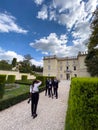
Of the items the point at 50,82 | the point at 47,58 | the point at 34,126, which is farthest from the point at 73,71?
the point at 34,126

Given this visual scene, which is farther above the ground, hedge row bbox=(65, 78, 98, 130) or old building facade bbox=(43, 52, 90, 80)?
old building facade bbox=(43, 52, 90, 80)

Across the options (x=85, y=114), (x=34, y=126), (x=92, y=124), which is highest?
(x=85, y=114)

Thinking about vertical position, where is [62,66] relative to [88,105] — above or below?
above

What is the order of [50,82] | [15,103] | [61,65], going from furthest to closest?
1. [61,65]
2. [50,82]
3. [15,103]

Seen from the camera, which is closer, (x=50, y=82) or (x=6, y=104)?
(x=6, y=104)

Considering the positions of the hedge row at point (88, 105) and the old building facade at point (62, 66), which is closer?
the hedge row at point (88, 105)

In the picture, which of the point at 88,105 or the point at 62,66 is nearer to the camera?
the point at 88,105

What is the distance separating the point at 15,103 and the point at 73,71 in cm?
4568

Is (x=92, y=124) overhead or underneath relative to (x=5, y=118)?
overhead

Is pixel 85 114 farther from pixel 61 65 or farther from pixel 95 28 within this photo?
pixel 61 65

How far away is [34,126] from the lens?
531cm

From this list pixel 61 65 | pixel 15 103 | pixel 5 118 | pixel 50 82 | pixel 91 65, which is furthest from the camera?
pixel 61 65

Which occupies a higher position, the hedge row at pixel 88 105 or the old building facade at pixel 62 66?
the old building facade at pixel 62 66

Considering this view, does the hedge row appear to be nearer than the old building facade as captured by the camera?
Yes
